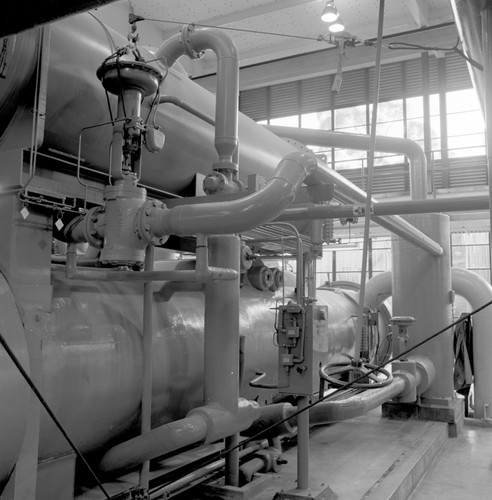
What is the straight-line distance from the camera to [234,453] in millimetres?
2936

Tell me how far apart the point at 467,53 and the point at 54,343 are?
1.61 metres

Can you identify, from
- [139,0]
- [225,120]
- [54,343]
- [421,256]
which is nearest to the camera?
[54,343]

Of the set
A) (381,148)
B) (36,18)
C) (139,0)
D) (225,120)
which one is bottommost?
(36,18)

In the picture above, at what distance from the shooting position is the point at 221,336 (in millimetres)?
2574

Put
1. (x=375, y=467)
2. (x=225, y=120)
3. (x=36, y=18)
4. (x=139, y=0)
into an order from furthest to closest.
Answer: (x=139, y=0)
(x=375, y=467)
(x=225, y=120)
(x=36, y=18)

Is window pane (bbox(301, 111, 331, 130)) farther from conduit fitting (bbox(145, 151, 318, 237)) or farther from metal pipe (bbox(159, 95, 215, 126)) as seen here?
conduit fitting (bbox(145, 151, 318, 237))

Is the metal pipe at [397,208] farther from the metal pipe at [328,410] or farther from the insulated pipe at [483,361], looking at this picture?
the insulated pipe at [483,361]

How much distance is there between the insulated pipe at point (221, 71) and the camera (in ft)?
8.02

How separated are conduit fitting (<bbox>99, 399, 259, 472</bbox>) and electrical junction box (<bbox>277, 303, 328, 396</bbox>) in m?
0.60

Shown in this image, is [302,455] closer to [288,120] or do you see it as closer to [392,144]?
[392,144]

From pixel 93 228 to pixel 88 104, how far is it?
18.7 inches

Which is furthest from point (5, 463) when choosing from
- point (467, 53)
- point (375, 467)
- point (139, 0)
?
point (139, 0)

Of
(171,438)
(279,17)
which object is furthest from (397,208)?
(279,17)

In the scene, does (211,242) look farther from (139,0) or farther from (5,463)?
(139,0)
